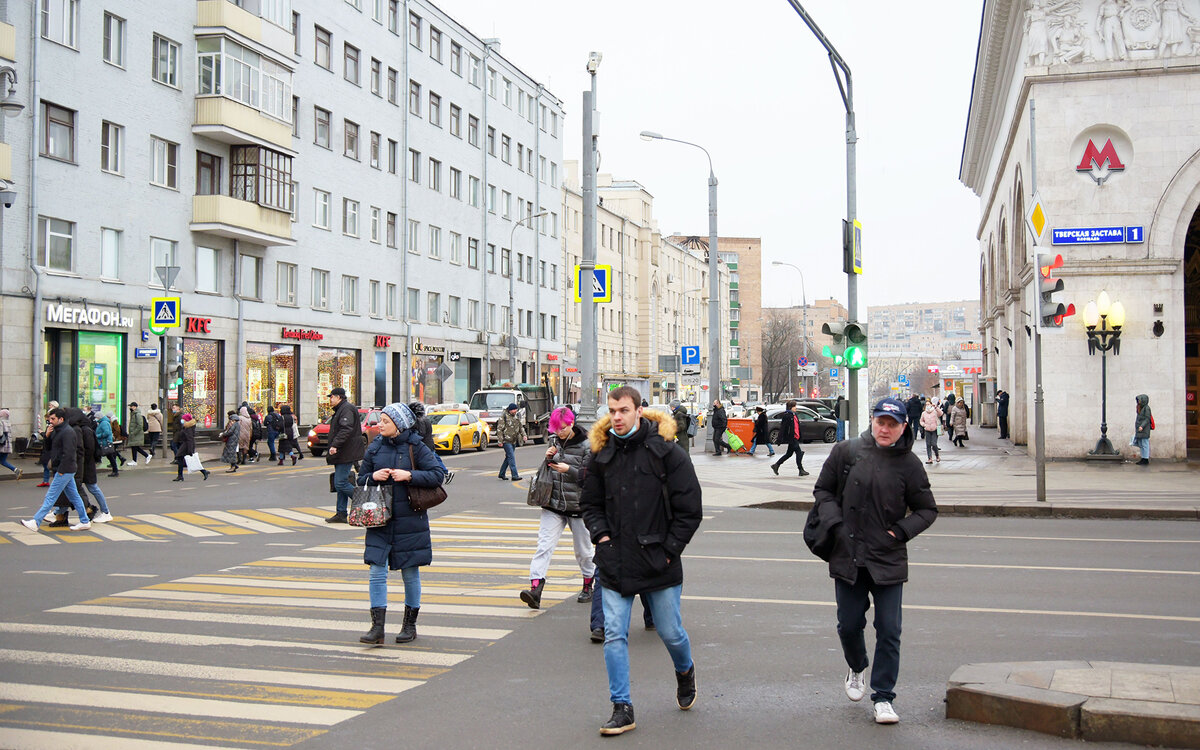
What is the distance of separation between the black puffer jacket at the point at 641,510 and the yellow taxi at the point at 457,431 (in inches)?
1096

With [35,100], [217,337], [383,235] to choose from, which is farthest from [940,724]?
[383,235]

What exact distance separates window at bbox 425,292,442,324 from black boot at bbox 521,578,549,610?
44.9 m

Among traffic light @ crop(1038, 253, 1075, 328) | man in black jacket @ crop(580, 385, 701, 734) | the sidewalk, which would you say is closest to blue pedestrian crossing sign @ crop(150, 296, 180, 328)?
the sidewalk

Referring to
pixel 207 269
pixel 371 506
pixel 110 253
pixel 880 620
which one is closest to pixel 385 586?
pixel 371 506

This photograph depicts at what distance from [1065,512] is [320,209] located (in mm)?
34691

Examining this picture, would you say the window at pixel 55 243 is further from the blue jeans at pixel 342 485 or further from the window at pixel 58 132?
the blue jeans at pixel 342 485

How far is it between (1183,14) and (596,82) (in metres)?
15.4

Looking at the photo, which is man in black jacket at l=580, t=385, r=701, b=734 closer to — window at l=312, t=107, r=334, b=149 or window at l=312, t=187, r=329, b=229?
window at l=312, t=187, r=329, b=229

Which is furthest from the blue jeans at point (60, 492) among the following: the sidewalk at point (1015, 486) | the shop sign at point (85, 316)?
the shop sign at point (85, 316)

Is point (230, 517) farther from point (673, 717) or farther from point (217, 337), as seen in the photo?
point (217, 337)

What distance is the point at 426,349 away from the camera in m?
52.2

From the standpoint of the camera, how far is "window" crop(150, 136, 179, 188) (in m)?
34.5

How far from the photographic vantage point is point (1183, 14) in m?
26.5

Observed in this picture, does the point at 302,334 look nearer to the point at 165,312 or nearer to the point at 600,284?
the point at 165,312
